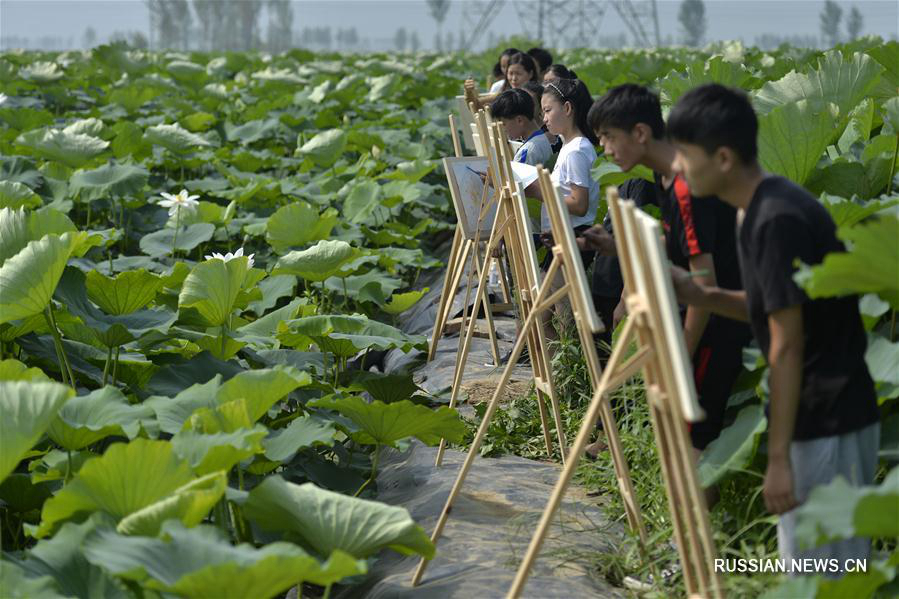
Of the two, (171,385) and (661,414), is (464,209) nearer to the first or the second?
(171,385)

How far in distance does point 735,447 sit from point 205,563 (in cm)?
110

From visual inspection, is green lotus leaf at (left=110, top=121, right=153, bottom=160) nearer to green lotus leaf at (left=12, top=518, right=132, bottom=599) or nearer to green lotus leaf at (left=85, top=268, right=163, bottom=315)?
green lotus leaf at (left=85, top=268, right=163, bottom=315)

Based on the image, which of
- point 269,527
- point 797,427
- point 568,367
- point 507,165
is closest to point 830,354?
point 797,427

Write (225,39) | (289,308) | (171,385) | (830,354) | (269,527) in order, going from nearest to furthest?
(830,354), (269,527), (171,385), (289,308), (225,39)

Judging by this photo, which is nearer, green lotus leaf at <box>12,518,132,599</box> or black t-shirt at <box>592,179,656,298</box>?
green lotus leaf at <box>12,518,132,599</box>

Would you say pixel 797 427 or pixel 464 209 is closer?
pixel 797 427

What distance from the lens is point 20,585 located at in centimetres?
206

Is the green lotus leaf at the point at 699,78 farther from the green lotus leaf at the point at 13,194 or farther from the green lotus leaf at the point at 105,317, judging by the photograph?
the green lotus leaf at the point at 13,194

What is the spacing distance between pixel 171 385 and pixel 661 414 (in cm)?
159

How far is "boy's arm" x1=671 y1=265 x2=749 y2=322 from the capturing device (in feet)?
7.20

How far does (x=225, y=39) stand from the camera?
66812 mm

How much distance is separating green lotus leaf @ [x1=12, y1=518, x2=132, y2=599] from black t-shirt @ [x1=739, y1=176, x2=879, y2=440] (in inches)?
49.5

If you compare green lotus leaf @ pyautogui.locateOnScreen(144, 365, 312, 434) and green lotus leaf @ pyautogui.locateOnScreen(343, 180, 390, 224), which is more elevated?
green lotus leaf @ pyautogui.locateOnScreen(144, 365, 312, 434)

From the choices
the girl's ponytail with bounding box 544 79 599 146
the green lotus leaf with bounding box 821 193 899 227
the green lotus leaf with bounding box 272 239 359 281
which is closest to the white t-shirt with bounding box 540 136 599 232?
the girl's ponytail with bounding box 544 79 599 146
